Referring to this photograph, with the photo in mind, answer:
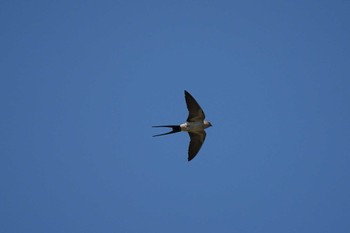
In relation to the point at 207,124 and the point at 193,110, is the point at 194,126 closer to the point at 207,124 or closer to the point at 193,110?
the point at 207,124

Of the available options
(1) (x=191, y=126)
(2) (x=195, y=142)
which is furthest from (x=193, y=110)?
(2) (x=195, y=142)

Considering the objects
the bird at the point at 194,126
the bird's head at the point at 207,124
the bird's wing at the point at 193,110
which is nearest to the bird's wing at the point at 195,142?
the bird at the point at 194,126

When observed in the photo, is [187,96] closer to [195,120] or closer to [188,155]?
[195,120]

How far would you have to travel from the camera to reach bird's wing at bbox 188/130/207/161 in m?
20.1

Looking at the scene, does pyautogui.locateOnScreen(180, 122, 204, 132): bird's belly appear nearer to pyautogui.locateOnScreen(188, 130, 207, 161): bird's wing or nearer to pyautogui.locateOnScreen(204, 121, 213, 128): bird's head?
pyautogui.locateOnScreen(204, 121, 213, 128): bird's head

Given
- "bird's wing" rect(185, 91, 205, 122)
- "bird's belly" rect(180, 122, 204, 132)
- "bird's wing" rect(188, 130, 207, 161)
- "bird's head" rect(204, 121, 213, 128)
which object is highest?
"bird's wing" rect(185, 91, 205, 122)

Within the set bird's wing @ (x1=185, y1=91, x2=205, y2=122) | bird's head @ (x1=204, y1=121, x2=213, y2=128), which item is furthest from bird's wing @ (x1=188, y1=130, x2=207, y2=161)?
bird's wing @ (x1=185, y1=91, x2=205, y2=122)

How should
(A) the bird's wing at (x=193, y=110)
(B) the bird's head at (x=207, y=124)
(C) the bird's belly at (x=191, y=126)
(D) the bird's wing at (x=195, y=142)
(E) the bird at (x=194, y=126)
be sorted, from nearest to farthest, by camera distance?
(A) the bird's wing at (x=193, y=110) → (E) the bird at (x=194, y=126) → (C) the bird's belly at (x=191, y=126) → (B) the bird's head at (x=207, y=124) → (D) the bird's wing at (x=195, y=142)

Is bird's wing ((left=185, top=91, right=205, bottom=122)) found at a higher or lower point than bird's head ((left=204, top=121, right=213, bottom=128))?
higher

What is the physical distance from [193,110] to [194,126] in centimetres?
63

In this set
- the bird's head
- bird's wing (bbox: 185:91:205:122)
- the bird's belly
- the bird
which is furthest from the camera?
the bird's head

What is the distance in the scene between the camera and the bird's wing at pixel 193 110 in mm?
18984

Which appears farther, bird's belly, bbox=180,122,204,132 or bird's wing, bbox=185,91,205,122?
bird's belly, bbox=180,122,204,132

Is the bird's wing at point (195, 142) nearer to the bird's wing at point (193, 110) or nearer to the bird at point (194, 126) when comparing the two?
the bird at point (194, 126)
